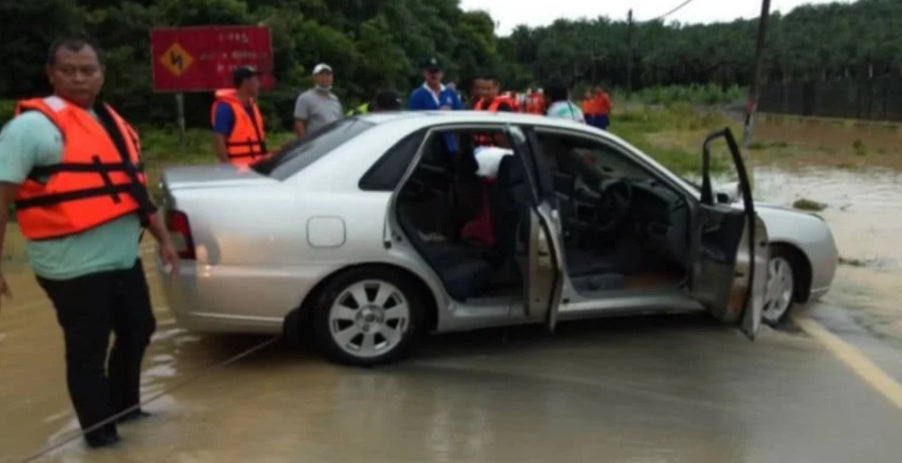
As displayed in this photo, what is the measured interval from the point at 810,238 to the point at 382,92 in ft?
15.0

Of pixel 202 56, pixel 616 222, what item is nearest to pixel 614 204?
pixel 616 222

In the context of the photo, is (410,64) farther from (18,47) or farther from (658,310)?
(658,310)

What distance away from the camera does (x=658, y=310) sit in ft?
20.1

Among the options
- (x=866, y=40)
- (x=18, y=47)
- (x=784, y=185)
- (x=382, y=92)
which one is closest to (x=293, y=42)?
(x=18, y=47)

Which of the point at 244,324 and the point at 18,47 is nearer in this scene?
the point at 244,324

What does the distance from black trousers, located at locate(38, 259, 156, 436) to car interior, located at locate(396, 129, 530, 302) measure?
1.63 metres

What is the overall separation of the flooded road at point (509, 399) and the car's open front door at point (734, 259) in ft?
1.11

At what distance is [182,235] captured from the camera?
5.21 meters

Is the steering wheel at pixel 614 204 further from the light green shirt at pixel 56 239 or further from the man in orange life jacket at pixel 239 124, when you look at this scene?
the light green shirt at pixel 56 239

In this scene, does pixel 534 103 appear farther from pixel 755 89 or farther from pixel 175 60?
pixel 175 60

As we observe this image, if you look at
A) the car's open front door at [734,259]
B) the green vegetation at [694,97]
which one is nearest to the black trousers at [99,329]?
the car's open front door at [734,259]

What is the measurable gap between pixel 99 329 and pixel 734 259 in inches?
131

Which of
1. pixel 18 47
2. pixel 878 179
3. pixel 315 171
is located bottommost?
pixel 878 179

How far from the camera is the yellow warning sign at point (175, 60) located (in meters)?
17.0
